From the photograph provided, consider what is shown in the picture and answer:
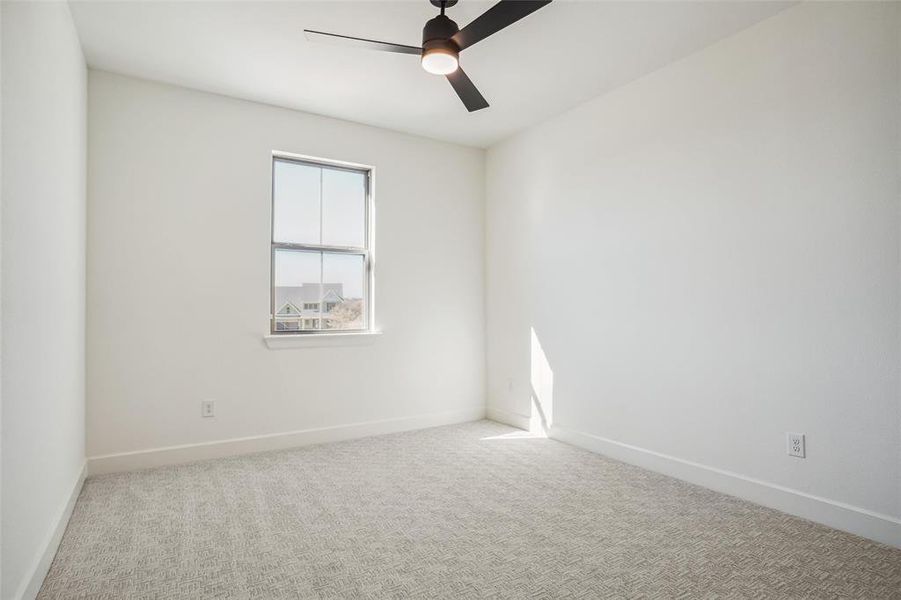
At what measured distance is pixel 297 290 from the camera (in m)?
3.92

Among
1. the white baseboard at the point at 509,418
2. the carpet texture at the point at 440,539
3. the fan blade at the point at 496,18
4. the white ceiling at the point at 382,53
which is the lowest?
the carpet texture at the point at 440,539

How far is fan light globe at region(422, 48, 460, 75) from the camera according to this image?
88.9 inches

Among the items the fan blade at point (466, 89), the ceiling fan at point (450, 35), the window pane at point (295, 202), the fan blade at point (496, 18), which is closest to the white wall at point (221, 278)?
the window pane at point (295, 202)

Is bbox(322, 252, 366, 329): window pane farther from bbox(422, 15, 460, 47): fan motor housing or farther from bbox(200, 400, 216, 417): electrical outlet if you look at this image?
bbox(422, 15, 460, 47): fan motor housing

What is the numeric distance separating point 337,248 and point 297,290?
465 mm

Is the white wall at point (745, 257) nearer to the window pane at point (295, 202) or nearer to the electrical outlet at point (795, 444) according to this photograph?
the electrical outlet at point (795, 444)

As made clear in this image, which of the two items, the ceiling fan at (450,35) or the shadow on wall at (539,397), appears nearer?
the ceiling fan at (450,35)

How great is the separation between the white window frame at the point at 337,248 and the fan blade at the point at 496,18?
208cm

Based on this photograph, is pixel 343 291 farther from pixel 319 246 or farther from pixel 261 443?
pixel 261 443

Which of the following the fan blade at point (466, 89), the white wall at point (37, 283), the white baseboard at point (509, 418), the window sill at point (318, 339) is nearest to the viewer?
the white wall at point (37, 283)

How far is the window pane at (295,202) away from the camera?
3869 millimetres

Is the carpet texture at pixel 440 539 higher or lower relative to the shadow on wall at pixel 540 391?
lower

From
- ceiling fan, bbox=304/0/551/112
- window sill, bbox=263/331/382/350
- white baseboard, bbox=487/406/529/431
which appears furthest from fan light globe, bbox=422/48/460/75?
white baseboard, bbox=487/406/529/431

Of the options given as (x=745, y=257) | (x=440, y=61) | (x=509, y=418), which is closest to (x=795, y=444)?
(x=745, y=257)
